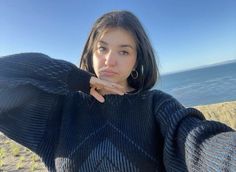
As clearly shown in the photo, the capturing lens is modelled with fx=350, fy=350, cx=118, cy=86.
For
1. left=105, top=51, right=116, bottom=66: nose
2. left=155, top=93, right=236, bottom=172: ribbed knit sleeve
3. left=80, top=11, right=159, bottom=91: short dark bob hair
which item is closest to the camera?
left=155, top=93, right=236, bottom=172: ribbed knit sleeve

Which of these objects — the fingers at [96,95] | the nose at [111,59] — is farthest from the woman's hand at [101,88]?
the nose at [111,59]

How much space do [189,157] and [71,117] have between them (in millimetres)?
871

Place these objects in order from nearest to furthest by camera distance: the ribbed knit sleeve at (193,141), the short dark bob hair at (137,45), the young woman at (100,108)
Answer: the ribbed knit sleeve at (193,141) → the young woman at (100,108) → the short dark bob hair at (137,45)

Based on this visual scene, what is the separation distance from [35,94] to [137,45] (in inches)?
27.9

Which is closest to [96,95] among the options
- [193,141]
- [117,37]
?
[117,37]

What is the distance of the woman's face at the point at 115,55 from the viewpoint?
206cm

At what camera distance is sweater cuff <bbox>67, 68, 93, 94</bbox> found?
2.21 m

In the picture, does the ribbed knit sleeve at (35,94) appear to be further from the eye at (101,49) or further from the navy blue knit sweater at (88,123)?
the eye at (101,49)

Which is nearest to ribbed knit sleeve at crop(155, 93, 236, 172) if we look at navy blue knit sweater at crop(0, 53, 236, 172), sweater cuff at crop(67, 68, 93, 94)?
navy blue knit sweater at crop(0, 53, 236, 172)

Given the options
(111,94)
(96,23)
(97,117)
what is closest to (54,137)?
(97,117)

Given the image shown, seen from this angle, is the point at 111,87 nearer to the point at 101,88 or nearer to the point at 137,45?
the point at 101,88

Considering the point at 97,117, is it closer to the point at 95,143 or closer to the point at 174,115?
the point at 95,143

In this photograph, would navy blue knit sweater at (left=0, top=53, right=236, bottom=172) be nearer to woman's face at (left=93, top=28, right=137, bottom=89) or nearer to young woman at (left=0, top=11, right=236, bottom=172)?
young woman at (left=0, top=11, right=236, bottom=172)

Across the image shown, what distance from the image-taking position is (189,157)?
144 centimetres
